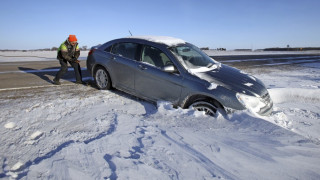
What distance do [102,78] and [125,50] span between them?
1.13 m

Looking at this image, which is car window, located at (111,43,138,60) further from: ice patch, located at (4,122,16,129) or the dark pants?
ice patch, located at (4,122,16,129)

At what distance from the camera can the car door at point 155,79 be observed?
3.88m

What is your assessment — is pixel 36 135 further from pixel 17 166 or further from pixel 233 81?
pixel 233 81

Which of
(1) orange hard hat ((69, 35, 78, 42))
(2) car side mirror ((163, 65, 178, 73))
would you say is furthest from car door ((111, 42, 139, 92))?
(1) orange hard hat ((69, 35, 78, 42))

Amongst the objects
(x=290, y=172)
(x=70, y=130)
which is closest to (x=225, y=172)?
(x=290, y=172)

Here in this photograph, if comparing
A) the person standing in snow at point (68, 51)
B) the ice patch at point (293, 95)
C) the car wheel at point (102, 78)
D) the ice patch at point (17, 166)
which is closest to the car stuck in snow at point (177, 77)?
the car wheel at point (102, 78)

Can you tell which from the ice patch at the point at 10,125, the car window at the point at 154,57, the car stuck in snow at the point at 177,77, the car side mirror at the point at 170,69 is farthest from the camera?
the car window at the point at 154,57

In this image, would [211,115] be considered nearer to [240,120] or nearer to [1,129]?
[240,120]

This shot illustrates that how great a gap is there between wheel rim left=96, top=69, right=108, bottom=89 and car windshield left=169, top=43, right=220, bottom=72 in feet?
6.95

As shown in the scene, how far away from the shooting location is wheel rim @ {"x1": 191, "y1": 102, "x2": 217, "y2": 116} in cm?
348

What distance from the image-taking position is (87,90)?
5.59m

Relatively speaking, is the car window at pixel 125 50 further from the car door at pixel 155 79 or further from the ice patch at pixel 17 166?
the ice patch at pixel 17 166

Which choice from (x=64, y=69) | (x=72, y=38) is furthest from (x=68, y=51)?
(x=64, y=69)

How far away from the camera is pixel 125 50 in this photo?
4898mm
